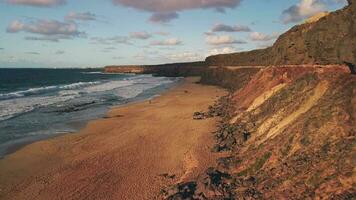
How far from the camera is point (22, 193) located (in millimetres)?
16078

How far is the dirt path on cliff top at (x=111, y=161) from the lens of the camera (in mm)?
16266

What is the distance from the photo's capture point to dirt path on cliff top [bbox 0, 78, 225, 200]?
16.3m

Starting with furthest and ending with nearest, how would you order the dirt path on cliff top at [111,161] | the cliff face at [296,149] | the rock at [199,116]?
1. the rock at [199,116]
2. the dirt path on cliff top at [111,161]
3. the cliff face at [296,149]

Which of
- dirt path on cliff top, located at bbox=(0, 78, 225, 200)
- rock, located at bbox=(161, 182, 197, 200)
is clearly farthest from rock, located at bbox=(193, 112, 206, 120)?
rock, located at bbox=(161, 182, 197, 200)

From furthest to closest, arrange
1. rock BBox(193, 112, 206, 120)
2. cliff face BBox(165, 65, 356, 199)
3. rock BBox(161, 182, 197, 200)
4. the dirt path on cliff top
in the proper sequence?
rock BBox(193, 112, 206, 120)
the dirt path on cliff top
rock BBox(161, 182, 197, 200)
cliff face BBox(165, 65, 356, 199)

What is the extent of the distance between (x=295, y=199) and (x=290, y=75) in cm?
1252

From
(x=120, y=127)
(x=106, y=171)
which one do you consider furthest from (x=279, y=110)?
(x=120, y=127)

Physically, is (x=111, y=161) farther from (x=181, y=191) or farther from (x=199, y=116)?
(x=199, y=116)

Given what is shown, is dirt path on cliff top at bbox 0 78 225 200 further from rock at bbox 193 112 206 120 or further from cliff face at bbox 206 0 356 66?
cliff face at bbox 206 0 356 66

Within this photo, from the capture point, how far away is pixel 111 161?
65.6 ft

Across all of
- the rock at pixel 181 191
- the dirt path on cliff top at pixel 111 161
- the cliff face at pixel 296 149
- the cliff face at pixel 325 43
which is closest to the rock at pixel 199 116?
the dirt path on cliff top at pixel 111 161

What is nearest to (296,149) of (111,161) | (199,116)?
(111,161)

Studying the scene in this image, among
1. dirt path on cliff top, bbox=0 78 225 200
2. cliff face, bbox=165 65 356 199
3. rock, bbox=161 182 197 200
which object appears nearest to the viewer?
cliff face, bbox=165 65 356 199

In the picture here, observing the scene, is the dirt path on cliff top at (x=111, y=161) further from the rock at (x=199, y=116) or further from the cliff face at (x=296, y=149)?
the cliff face at (x=296, y=149)
